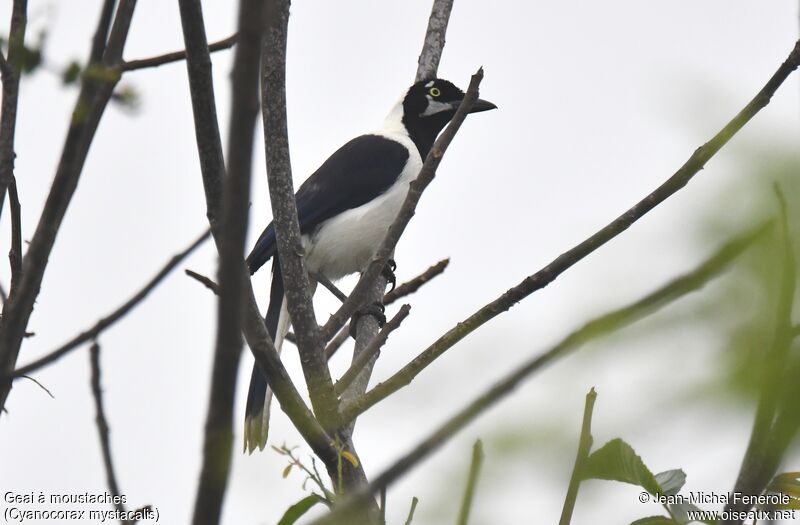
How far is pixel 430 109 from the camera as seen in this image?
7.93 meters

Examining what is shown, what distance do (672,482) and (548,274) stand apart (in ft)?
4.04

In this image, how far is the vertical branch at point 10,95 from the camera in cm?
250

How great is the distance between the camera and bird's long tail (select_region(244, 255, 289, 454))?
5.30m

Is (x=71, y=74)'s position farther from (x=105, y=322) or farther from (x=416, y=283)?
(x=416, y=283)

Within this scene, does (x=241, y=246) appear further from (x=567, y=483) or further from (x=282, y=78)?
(x=282, y=78)

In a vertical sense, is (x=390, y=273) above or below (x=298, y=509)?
above

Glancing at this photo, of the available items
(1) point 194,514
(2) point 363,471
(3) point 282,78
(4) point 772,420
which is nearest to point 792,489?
(4) point 772,420

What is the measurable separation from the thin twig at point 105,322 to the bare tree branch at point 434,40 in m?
4.12

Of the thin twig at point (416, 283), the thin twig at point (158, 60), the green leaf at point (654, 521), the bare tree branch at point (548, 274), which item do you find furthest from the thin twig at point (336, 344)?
the green leaf at point (654, 521)

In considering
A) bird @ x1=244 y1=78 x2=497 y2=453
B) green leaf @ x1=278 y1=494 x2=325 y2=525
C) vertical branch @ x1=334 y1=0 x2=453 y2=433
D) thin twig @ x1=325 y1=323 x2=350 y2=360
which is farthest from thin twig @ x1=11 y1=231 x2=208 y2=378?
bird @ x1=244 y1=78 x2=497 y2=453

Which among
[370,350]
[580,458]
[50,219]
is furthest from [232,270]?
[370,350]

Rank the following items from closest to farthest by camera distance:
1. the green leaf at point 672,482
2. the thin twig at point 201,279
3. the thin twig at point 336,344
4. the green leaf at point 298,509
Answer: the green leaf at point 672,482, the green leaf at point 298,509, the thin twig at point 201,279, the thin twig at point 336,344

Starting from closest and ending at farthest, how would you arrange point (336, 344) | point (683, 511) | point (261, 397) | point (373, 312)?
point (683, 511), point (336, 344), point (373, 312), point (261, 397)

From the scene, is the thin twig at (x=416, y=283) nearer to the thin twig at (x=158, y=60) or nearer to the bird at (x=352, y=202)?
the thin twig at (x=158, y=60)
